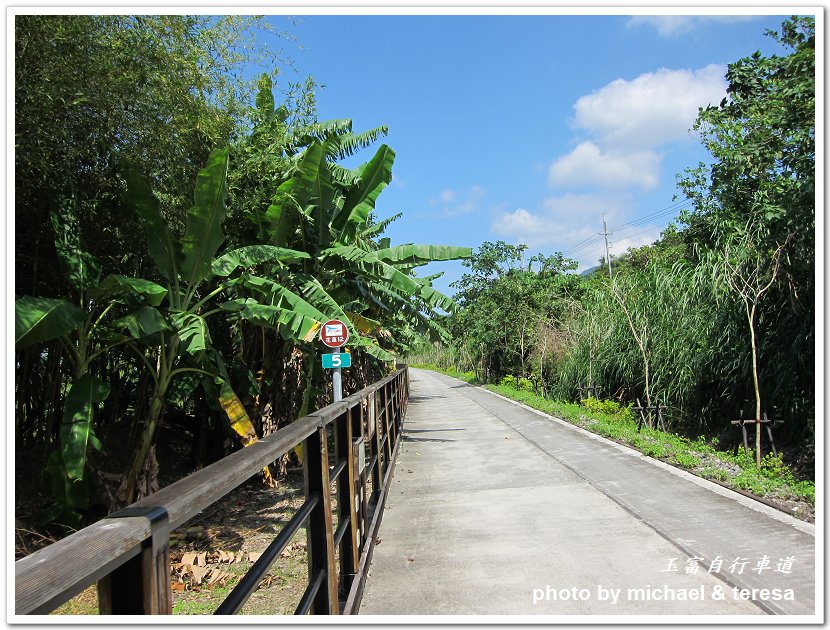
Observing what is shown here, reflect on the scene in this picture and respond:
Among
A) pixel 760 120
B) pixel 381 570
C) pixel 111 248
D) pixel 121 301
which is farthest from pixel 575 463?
pixel 111 248

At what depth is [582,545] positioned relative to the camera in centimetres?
510

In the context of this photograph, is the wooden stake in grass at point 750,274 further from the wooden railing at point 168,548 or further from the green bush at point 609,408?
the wooden railing at point 168,548

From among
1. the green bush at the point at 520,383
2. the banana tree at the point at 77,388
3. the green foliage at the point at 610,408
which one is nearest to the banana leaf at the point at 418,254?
the banana tree at the point at 77,388

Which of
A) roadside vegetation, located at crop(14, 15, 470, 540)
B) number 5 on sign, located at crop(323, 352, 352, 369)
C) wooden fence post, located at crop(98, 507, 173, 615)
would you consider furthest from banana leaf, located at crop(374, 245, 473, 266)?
wooden fence post, located at crop(98, 507, 173, 615)

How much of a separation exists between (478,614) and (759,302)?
7886mm

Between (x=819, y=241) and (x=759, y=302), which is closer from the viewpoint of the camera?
(x=819, y=241)

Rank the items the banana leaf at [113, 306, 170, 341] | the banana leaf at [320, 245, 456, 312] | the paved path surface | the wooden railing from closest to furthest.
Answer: the wooden railing
the paved path surface
the banana leaf at [113, 306, 170, 341]
the banana leaf at [320, 245, 456, 312]

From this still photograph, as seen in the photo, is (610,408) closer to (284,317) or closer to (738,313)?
(738,313)

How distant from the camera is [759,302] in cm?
959

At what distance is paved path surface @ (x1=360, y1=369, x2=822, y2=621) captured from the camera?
4.01m

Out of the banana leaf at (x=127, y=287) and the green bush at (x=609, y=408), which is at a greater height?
the banana leaf at (x=127, y=287)

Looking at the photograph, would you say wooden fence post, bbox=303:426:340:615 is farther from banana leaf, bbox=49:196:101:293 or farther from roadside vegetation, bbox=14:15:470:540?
banana leaf, bbox=49:196:101:293

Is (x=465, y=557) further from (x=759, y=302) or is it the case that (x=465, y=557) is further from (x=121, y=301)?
(x=759, y=302)

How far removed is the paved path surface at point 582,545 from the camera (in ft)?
13.1
